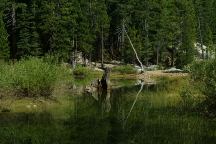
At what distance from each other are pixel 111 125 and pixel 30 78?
10.1 meters

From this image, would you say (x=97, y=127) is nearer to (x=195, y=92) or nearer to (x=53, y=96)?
(x=195, y=92)

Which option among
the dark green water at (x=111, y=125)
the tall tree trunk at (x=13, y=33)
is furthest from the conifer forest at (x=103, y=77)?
the tall tree trunk at (x=13, y=33)

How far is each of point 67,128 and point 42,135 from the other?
2.38 metres

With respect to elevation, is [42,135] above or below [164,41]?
below

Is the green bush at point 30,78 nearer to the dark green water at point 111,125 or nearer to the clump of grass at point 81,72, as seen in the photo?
the dark green water at point 111,125

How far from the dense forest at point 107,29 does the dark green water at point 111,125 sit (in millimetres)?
35485

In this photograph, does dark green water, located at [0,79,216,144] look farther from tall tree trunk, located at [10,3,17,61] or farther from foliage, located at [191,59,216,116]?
tall tree trunk, located at [10,3,17,61]

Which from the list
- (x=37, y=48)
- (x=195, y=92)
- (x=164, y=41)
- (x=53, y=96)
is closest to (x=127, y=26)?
(x=164, y=41)

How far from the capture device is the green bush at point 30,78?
36.8m

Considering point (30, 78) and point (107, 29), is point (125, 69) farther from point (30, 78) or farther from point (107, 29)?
point (30, 78)

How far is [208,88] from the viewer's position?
2914cm

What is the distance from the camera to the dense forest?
3100 inches

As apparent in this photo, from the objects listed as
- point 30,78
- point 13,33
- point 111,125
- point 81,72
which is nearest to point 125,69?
point 81,72

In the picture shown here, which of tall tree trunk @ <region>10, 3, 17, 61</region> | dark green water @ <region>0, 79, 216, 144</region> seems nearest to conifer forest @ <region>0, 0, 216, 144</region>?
dark green water @ <region>0, 79, 216, 144</region>
